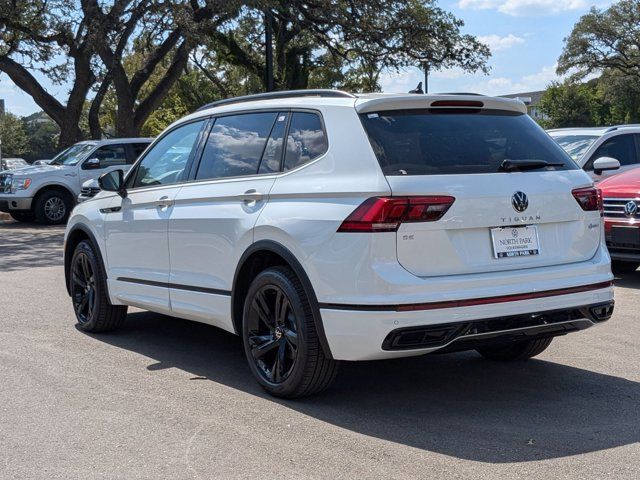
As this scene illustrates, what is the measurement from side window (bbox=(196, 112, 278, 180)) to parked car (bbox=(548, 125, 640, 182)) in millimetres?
7014

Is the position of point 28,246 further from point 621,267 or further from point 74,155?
point 621,267

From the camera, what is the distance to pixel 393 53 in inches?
1158

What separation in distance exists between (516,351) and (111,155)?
573 inches

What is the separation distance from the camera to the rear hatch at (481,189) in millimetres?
4824

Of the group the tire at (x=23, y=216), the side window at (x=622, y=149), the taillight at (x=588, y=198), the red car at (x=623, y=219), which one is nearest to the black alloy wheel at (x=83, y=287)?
the taillight at (x=588, y=198)

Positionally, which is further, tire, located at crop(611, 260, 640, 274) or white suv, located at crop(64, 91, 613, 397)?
tire, located at crop(611, 260, 640, 274)

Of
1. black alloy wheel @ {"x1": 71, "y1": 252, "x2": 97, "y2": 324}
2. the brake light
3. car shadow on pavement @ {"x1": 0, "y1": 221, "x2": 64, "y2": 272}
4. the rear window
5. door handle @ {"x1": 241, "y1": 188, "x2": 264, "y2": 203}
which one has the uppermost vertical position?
the brake light

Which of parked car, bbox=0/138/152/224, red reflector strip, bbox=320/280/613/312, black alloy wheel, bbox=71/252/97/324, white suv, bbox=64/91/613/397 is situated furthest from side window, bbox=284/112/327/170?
parked car, bbox=0/138/152/224

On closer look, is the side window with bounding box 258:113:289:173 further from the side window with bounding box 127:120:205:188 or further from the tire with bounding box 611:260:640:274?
the tire with bounding box 611:260:640:274

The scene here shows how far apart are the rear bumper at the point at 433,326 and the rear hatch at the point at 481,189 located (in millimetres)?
239

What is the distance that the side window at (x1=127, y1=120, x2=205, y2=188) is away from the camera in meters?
6.61

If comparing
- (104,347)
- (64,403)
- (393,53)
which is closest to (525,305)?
(64,403)

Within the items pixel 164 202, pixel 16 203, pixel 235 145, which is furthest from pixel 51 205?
pixel 235 145

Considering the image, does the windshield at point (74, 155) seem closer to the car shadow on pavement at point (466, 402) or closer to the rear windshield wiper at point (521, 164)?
the car shadow on pavement at point (466, 402)
